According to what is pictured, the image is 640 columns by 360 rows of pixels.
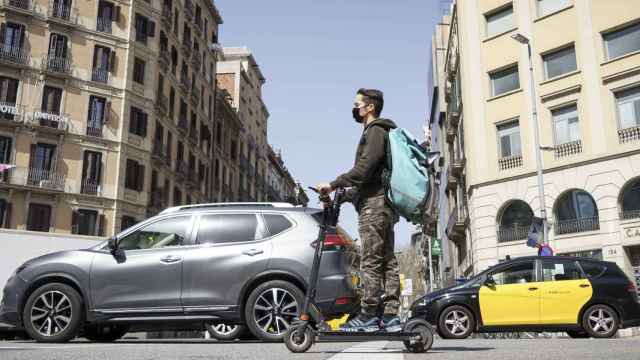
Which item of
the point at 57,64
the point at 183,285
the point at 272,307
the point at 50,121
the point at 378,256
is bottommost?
the point at 272,307

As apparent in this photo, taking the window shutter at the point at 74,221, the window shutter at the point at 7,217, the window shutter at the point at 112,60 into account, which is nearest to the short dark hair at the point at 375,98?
the window shutter at the point at 7,217

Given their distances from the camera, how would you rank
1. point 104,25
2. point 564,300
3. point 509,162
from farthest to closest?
point 104,25, point 509,162, point 564,300

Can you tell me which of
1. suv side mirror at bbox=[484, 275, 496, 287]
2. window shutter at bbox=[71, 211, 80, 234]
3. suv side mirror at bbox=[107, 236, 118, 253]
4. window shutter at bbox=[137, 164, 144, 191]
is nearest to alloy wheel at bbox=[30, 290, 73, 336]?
suv side mirror at bbox=[107, 236, 118, 253]

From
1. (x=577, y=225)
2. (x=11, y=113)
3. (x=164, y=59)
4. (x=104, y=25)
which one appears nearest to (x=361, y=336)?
(x=577, y=225)

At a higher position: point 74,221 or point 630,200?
point 74,221

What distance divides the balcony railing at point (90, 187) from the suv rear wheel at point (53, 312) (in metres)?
26.4

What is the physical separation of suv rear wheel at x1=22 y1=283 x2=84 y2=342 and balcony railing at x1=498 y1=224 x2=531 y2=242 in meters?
22.7

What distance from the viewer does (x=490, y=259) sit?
93.0 feet

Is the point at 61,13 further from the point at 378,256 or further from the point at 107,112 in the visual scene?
the point at 378,256

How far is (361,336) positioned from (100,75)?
109 ft

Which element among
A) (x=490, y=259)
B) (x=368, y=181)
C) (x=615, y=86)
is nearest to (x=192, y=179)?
(x=490, y=259)

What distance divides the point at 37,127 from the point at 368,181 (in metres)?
30.5

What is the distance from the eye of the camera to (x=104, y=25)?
117ft

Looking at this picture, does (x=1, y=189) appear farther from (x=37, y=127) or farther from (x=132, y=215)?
(x=132, y=215)
